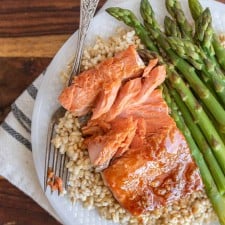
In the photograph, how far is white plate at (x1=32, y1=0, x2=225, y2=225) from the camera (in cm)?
296

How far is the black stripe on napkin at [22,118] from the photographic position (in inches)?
124

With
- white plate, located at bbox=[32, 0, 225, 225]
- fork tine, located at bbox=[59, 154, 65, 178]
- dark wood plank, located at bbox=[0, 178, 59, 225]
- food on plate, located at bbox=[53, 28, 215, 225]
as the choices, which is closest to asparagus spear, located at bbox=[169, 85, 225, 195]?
food on plate, located at bbox=[53, 28, 215, 225]

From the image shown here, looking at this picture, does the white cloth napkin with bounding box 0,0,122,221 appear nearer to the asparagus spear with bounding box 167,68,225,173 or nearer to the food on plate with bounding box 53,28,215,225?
the food on plate with bounding box 53,28,215,225

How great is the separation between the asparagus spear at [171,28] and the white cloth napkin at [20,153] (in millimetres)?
823

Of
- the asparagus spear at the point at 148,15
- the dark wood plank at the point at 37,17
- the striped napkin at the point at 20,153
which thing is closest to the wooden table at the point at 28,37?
the dark wood plank at the point at 37,17

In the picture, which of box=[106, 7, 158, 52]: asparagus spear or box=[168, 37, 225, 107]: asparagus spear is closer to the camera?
box=[168, 37, 225, 107]: asparagus spear

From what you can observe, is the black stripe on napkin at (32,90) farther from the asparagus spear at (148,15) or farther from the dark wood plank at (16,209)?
the asparagus spear at (148,15)

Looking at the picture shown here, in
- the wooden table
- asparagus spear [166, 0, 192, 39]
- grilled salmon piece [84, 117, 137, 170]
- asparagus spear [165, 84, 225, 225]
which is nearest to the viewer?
grilled salmon piece [84, 117, 137, 170]

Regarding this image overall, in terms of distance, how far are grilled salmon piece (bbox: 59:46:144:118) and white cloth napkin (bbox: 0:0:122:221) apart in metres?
0.40

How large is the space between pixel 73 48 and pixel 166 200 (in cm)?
91

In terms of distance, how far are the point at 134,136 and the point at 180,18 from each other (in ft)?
2.14

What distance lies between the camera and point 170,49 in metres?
2.94

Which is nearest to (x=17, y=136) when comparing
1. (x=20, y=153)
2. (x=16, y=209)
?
(x=20, y=153)

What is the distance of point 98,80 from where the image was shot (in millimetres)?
2828
